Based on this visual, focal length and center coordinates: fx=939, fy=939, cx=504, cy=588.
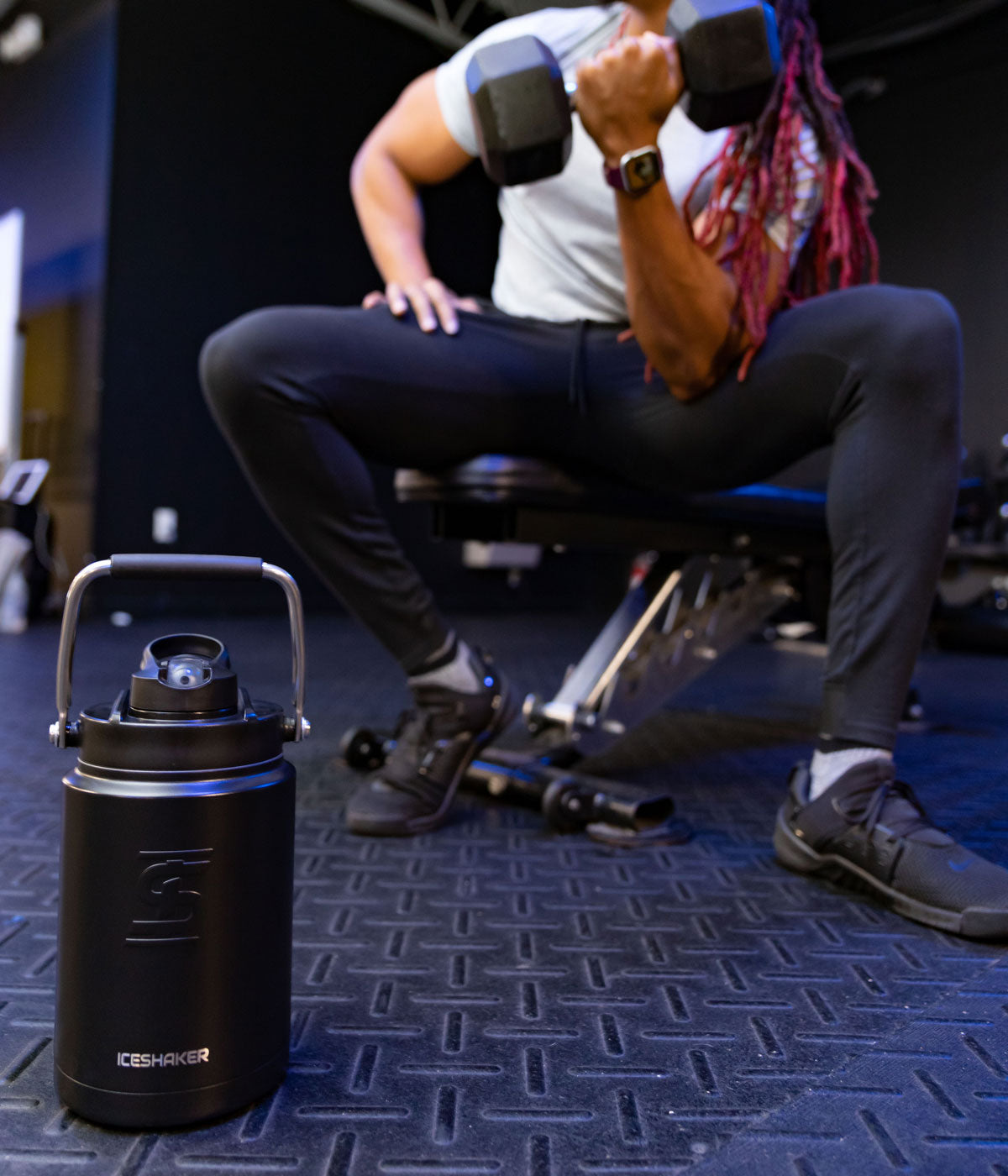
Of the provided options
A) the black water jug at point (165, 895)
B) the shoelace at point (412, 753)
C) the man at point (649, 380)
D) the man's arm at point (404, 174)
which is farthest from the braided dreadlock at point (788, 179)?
the black water jug at point (165, 895)

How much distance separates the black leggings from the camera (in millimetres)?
908

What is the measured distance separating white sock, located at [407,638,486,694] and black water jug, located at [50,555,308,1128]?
0.64 meters

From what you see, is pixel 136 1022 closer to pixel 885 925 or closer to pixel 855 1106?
pixel 855 1106

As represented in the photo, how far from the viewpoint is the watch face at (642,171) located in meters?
0.89

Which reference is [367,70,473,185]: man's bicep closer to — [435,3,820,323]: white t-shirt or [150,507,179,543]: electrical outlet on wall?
[435,3,820,323]: white t-shirt

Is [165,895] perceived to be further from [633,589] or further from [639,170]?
[633,589]

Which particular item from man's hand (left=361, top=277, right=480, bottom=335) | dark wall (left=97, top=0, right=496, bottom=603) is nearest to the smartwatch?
man's hand (left=361, top=277, right=480, bottom=335)

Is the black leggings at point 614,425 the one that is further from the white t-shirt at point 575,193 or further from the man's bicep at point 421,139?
the man's bicep at point 421,139

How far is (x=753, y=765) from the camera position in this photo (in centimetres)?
155

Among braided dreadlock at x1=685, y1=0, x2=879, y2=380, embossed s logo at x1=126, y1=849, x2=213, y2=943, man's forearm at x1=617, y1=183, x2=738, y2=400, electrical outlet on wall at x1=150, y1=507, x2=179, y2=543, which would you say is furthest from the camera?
electrical outlet on wall at x1=150, y1=507, x2=179, y2=543

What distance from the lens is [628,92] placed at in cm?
89

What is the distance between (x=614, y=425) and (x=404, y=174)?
50cm

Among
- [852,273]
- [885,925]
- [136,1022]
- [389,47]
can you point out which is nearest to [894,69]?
[389,47]

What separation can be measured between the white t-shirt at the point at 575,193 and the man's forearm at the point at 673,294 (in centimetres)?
18
